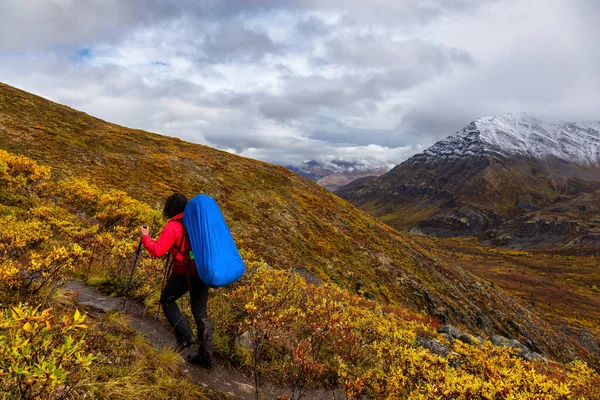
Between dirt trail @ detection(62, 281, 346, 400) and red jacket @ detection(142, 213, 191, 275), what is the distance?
157 centimetres

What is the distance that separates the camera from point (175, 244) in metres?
5.58

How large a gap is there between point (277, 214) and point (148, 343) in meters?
22.9

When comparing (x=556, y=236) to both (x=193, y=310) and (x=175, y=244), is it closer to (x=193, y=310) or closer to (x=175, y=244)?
(x=193, y=310)

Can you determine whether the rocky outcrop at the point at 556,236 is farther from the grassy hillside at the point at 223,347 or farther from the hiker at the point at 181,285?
the hiker at the point at 181,285

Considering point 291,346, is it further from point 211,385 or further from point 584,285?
point 584,285

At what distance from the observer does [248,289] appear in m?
7.57

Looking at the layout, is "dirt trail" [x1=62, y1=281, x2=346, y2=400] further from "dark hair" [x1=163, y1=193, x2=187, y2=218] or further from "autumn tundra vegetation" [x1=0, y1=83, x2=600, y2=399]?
"dark hair" [x1=163, y1=193, x2=187, y2=218]

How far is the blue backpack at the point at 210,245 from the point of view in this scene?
505 centimetres

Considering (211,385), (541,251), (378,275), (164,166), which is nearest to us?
(211,385)

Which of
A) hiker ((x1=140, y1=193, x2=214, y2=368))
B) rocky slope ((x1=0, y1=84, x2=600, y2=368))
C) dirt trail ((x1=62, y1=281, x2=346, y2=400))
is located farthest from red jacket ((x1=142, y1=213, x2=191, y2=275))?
rocky slope ((x1=0, y1=84, x2=600, y2=368))

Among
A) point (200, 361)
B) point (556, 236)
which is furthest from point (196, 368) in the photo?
point (556, 236)

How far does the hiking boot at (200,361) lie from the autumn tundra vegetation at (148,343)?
16.9 inches

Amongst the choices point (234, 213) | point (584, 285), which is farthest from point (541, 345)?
point (584, 285)

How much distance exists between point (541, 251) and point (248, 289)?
209 m
